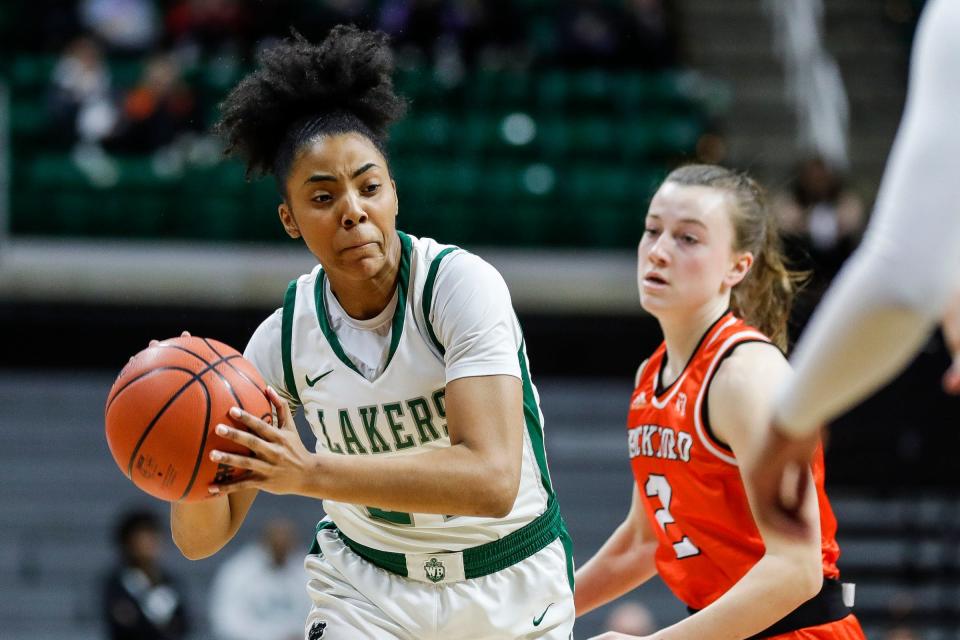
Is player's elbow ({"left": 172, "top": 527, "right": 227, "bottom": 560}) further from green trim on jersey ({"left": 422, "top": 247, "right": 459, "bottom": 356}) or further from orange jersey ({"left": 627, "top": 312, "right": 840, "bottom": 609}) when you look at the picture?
orange jersey ({"left": 627, "top": 312, "right": 840, "bottom": 609})

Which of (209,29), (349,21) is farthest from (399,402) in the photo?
(209,29)

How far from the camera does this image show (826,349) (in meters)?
1.60

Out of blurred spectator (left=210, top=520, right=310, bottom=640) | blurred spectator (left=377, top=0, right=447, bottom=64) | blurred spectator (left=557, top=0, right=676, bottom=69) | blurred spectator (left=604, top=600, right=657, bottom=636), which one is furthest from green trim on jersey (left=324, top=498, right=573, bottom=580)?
blurred spectator (left=557, top=0, right=676, bottom=69)

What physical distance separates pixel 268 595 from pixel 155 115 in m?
3.47

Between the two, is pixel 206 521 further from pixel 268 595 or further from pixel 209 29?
pixel 209 29

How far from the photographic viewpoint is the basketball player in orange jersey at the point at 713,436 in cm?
296

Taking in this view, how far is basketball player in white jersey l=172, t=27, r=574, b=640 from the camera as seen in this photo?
9.84 feet

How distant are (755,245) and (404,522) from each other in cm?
115

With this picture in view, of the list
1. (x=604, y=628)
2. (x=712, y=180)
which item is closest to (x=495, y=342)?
(x=712, y=180)

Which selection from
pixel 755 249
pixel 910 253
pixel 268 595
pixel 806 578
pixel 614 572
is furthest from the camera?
pixel 268 595

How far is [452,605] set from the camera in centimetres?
310

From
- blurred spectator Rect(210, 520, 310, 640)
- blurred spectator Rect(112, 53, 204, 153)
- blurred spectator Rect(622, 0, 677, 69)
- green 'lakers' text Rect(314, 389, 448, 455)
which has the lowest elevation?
blurred spectator Rect(210, 520, 310, 640)

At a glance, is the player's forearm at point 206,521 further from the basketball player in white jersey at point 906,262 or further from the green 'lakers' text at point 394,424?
the basketball player in white jersey at point 906,262

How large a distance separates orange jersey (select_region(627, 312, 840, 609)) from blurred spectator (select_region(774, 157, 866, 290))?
17.8 feet
